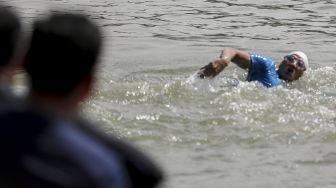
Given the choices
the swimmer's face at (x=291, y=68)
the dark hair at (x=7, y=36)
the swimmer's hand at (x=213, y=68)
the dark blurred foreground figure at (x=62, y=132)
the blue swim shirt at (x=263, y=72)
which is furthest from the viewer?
the swimmer's face at (x=291, y=68)

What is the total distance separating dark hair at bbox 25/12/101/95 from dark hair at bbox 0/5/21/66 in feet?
0.82

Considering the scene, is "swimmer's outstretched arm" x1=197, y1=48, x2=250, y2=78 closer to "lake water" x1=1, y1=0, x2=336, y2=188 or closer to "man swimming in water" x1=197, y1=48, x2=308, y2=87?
"man swimming in water" x1=197, y1=48, x2=308, y2=87

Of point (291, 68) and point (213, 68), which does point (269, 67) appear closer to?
point (291, 68)

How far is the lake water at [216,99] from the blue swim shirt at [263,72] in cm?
19

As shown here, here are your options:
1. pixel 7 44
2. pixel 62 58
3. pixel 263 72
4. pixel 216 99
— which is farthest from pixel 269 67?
pixel 62 58

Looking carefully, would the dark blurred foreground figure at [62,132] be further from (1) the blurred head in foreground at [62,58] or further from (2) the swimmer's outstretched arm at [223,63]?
(2) the swimmer's outstretched arm at [223,63]

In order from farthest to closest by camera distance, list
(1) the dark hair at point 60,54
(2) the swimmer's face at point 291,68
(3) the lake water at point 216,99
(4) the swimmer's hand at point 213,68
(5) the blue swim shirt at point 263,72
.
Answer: (2) the swimmer's face at point 291,68 < (5) the blue swim shirt at point 263,72 < (4) the swimmer's hand at point 213,68 < (3) the lake water at point 216,99 < (1) the dark hair at point 60,54

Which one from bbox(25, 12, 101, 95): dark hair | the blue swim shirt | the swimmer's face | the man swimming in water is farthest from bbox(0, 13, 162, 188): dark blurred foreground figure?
the swimmer's face

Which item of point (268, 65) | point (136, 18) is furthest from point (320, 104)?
point (136, 18)

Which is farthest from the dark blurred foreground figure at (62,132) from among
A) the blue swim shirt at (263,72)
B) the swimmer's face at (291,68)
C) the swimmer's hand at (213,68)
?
the swimmer's face at (291,68)

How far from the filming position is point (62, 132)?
9.36ft

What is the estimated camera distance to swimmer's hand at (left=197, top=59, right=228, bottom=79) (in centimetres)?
1000

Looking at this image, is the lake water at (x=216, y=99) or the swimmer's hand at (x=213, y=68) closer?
the lake water at (x=216, y=99)

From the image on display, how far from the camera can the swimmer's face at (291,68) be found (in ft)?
36.3
